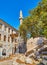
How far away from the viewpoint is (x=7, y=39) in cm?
6109

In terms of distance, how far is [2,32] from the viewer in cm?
5925

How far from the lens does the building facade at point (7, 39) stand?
5873 cm

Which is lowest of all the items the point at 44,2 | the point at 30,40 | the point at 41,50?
the point at 41,50

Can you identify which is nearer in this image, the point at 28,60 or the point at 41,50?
the point at 28,60

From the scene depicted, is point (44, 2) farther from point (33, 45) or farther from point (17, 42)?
point (17, 42)

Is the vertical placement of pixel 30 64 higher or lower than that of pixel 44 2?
lower

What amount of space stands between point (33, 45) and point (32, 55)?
20.6 ft

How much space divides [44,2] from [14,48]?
41364 mm

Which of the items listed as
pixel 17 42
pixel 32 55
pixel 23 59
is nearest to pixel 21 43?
pixel 17 42

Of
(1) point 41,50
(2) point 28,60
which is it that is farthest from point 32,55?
(2) point 28,60

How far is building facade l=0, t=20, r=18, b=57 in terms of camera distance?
193 feet

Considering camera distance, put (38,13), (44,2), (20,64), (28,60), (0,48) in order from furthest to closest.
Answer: (0,48) → (28,60) → (20,64) → (38,13) → (44,2)

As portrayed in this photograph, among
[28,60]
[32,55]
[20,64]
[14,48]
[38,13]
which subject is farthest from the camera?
[14,48]

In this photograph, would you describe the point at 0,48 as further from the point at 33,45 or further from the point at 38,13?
the point at 38,13
